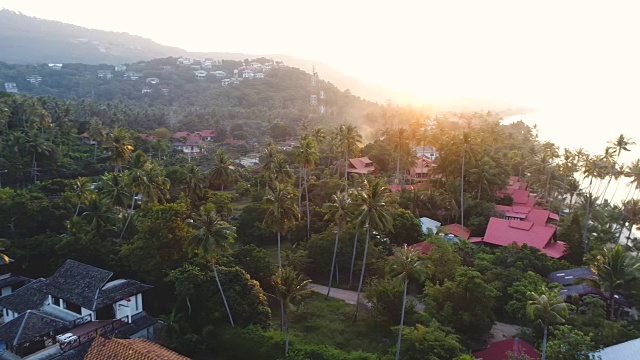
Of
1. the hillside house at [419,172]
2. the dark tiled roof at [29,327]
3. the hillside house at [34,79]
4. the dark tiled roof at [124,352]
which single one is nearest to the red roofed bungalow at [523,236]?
the hillside house at [419,172]

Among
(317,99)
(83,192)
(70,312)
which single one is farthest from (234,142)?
(70,312)

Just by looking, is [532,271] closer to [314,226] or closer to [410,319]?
Result: [410,319]

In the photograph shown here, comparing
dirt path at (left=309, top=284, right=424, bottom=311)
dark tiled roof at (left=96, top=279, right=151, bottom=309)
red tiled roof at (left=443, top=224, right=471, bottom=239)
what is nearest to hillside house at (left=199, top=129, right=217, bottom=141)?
red tiled roof at (left=443, top=224, right=471, bottom=239)

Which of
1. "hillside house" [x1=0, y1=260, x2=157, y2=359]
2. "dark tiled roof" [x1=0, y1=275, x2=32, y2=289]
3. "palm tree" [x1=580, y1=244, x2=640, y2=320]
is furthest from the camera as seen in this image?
"dark tiled roof" [x1=0, y1=275, x2=32, y2=289]

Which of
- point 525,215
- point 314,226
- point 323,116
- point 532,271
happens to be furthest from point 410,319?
point 323,116

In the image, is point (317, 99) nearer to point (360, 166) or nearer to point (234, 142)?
point (234, 142)

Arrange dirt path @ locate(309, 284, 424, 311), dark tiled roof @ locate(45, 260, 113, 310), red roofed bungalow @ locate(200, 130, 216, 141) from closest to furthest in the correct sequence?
1. dark tiled roof @ locate(45, 260, 113, 310)
2. dirt path @ locate(309, 284, 424, 311)
3. red roofed bungalow @ locate(200, 130, 216, 141)

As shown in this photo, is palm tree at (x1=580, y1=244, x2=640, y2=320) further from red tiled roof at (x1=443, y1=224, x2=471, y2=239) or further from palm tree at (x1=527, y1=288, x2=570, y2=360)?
red tiled roof at (x1=443, y1=224, x2=471, y2=239)
